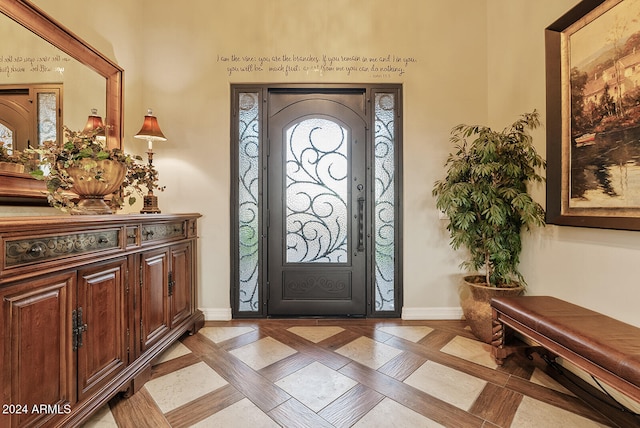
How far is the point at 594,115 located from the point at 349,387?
217 centimetres

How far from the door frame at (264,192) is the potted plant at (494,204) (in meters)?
0.58

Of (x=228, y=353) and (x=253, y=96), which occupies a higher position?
(x=253, y=96)

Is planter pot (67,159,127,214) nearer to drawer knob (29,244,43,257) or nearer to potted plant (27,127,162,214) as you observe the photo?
potted plant (27,127,162,214)

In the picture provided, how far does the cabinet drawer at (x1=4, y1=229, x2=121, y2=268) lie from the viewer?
1005 millimetres

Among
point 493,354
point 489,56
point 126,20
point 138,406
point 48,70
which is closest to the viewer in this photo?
point 138,406

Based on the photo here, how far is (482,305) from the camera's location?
6.97 ft

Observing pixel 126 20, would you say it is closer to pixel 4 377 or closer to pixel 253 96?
pixel 253 96

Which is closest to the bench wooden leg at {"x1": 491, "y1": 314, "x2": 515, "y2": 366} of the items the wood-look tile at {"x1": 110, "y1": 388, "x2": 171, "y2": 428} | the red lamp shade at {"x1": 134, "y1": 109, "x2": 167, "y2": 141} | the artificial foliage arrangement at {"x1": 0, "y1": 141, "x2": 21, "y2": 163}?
the wood-look tile at {"x1": 110, "y1": 388, "x2": 171, "y2": 428}

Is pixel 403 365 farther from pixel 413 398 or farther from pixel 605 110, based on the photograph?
pixel 605 110

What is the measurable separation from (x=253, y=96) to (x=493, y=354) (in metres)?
2.93

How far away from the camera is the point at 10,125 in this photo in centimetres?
147

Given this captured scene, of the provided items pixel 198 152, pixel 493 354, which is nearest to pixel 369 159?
pixel 198 152

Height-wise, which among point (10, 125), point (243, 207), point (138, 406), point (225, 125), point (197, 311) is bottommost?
point (138, 406)

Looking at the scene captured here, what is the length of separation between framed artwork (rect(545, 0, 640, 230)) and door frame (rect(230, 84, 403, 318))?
1136 mm
